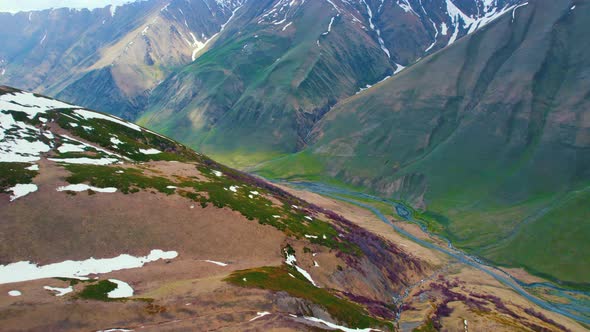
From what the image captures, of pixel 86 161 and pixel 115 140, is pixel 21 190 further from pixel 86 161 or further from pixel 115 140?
pixel 115 140

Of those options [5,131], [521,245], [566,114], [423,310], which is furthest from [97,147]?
[566,114]

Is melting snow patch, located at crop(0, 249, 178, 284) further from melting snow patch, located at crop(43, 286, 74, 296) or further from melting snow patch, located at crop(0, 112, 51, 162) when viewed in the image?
melting snow patch, located at crop(0, 112, 51, 162)

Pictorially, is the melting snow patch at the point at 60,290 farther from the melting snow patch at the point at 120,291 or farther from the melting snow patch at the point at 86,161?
the melting snow patch at the point at 86,161

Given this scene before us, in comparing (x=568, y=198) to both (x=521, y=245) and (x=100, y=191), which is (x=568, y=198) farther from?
(x=100, y=191)

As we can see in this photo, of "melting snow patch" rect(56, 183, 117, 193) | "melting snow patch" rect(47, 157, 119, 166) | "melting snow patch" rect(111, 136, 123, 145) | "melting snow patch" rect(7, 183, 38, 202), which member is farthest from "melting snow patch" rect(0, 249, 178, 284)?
"melting snow patch" rect(111, 136, 123, 145)

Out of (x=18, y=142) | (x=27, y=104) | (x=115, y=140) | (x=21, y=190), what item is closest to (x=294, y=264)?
(x=21, y=190)

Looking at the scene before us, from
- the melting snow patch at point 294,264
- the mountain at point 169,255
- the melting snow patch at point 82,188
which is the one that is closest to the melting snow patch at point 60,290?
the mountain at point 169,255

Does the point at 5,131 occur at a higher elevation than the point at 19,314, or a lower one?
higher

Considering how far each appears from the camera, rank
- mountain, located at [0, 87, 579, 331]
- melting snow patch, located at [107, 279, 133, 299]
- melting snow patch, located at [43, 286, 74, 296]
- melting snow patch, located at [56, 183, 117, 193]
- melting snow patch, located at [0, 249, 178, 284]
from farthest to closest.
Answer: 1. melting snow patch, located at [56, 183, 117, 193]
2. melting snow patch, located at [0, 249, 178, 284]
3. melting snow patch, located at [107, 279, 133, 299]
4. mountain, located at [0, 87, 579, 331]
5. melting snow patch, located at [43, 286, 74, 296]
